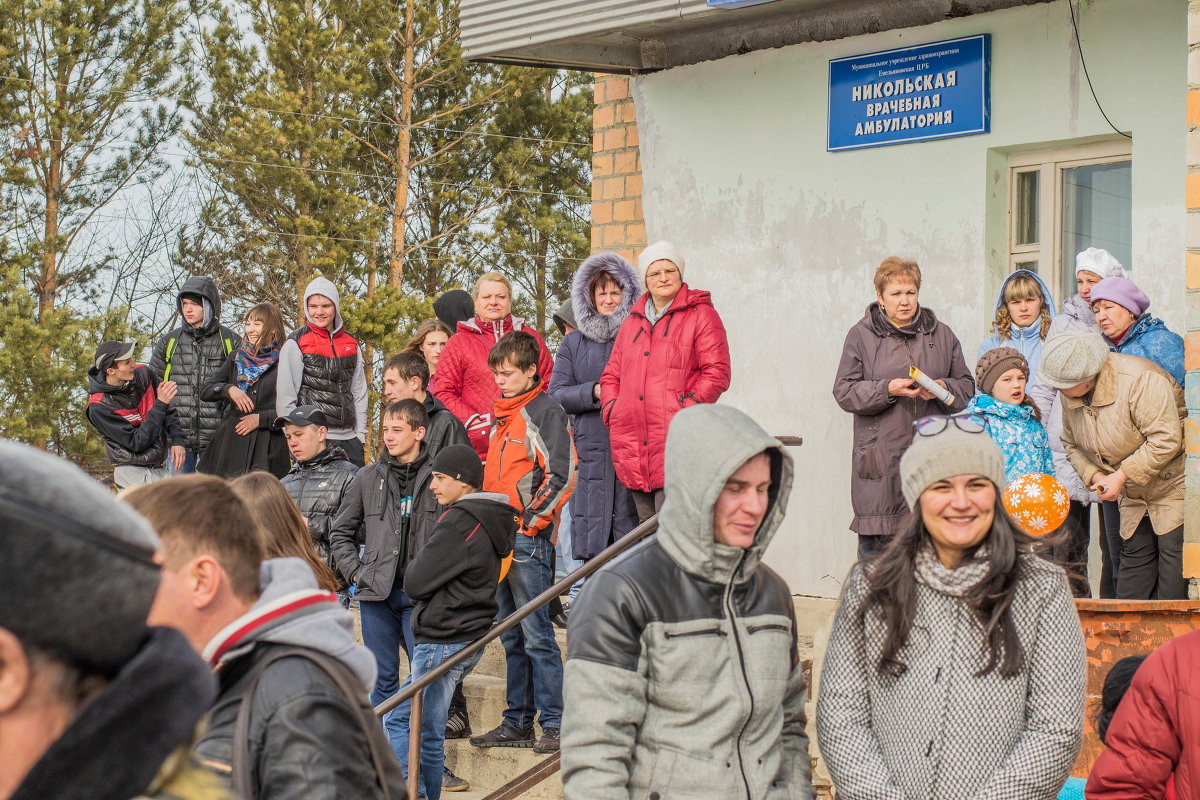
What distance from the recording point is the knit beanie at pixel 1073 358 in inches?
202

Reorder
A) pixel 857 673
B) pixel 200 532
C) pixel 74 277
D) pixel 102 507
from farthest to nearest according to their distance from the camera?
1. pixel 74 277
2. pixel 857 673
3. pixel 200 532
4. pixel 102 507

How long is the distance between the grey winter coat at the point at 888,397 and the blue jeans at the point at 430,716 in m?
2.13

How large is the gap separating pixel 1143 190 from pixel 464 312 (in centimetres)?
409

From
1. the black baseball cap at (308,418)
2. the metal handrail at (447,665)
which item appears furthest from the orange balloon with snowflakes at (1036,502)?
the black baseball cap at (308,418)

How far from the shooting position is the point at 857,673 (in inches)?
123

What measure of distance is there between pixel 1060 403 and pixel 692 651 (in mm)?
3577

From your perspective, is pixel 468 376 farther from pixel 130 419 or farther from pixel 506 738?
pixel 130 419

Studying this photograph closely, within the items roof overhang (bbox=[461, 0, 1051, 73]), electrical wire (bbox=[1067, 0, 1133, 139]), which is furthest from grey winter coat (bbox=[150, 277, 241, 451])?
electrical wire (bbox=[1067, 0, 1133, 139])

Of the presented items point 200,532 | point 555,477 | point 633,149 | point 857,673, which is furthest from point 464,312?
point 200,532

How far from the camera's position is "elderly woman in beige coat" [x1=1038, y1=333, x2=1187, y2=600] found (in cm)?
513

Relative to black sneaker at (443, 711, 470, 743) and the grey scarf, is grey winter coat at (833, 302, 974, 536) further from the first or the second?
the grey scarf

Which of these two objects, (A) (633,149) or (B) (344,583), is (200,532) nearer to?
(B) (344,583)

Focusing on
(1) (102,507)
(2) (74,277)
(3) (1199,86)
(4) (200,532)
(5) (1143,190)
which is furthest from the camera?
(2) (74,277)

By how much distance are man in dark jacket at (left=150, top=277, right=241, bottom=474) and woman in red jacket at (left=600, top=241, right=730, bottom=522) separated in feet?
10.1
